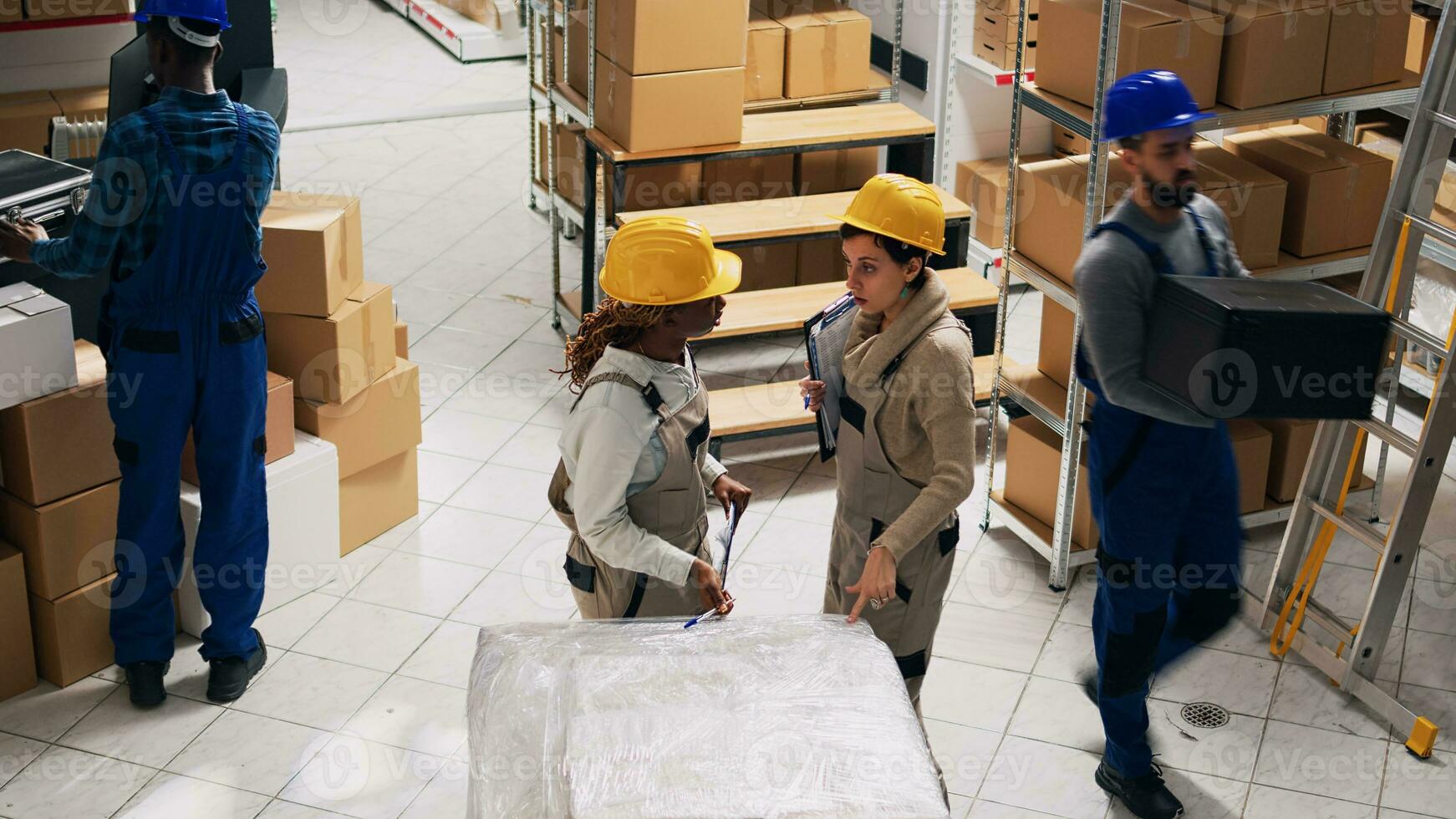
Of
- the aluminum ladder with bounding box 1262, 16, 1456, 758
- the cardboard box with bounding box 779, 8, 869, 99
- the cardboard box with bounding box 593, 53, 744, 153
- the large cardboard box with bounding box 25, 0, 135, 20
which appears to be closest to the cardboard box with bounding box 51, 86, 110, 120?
the large cardboard box with bounding box 25, 0, 135, 20

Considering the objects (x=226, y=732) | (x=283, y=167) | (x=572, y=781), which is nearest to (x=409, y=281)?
(x=283, y=167)

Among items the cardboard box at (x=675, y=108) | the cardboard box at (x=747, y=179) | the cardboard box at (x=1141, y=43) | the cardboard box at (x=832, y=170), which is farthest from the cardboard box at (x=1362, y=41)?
the cardboard box at (x=747, y=179)

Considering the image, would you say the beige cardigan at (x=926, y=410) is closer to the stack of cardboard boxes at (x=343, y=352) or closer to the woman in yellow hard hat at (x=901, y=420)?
the woman in yellow hard hat at (x=901, y=420)

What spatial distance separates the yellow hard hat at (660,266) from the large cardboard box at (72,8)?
146 inches

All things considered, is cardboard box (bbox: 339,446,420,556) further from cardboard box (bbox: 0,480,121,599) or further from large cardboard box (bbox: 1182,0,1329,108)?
large cardboard box (bbox: 1182,0,1329,108)

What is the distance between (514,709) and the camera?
7.89 ft

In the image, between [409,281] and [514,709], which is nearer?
[514,709]

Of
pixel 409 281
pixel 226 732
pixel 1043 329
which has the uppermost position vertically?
pixel 1043 329

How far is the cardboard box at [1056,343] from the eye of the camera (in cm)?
481

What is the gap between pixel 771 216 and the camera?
5684 millimetres

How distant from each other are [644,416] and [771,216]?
2984 millimetres

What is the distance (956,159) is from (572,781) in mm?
5480

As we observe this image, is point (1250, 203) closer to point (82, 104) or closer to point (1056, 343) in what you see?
point (1056, 343)

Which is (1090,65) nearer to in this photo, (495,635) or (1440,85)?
(1440,85)
